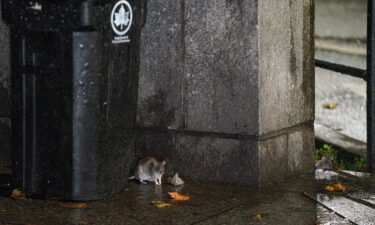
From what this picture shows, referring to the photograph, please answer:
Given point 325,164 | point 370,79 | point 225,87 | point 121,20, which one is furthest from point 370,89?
point 121,20

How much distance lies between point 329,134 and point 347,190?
202 centimetres

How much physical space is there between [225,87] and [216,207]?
2.86 feet

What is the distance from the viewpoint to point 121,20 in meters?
5.58

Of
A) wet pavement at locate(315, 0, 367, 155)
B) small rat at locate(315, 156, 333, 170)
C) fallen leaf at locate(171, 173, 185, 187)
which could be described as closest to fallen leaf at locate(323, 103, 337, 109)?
wet pavement at locate(315, 0, 367, 155)

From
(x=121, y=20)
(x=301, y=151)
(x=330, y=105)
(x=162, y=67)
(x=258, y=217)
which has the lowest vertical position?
(x=258, y=217)

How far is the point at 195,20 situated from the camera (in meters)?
6.17

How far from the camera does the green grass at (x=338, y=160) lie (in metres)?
7.24

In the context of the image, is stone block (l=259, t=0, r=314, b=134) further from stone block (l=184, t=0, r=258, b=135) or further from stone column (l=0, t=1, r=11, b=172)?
stone column (l=0, t=1, r=11, b=172)

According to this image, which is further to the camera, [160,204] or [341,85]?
[341,85]

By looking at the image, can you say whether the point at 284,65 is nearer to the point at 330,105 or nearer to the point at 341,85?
the point at 330,105

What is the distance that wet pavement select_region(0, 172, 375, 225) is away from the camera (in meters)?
5.38

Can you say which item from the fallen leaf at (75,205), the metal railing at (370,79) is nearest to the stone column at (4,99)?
the fallen leaf at (75,205)

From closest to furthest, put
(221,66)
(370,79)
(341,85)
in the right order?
(221,66) → (370,79) → (341,85)

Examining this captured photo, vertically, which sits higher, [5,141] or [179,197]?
[5,141]
